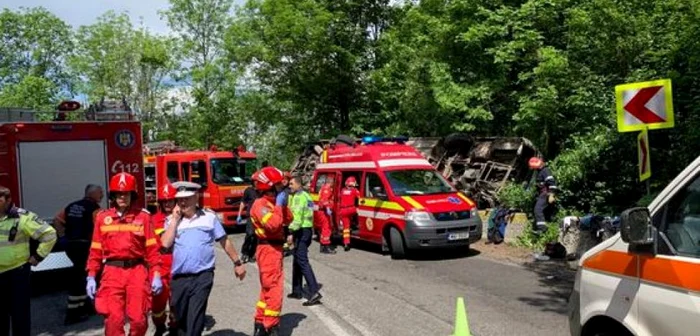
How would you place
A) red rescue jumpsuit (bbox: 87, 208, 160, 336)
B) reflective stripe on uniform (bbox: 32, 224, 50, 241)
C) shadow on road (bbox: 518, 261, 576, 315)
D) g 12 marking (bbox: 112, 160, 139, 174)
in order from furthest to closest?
g 12 marking (bbox: 112, 160, 139, 174), shadow on road (bbox: 518, 261, 576, 315), reflective stripe on uniform (bbox: 32, 224, 50, 241), red rescue jumpsuit (bbox: 87, 208, 160, 336)

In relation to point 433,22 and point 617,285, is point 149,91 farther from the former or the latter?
point 617,285

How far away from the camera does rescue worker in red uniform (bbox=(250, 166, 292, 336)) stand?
21.0 ft

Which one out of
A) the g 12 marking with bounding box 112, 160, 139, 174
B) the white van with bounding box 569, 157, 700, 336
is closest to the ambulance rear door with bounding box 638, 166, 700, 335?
the white van with bounding box 569, 157, 700, 336

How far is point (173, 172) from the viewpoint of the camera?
61.3 ft

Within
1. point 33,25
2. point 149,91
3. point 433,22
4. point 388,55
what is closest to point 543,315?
point 433,22

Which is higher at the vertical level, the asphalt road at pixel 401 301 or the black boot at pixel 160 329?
the black boot at pixel 160 329

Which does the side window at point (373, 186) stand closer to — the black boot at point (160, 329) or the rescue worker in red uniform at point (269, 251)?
the rescue worker in red uniform at point (269, 251)

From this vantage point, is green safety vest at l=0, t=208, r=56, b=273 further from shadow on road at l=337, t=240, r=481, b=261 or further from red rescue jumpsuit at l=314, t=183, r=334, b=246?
red rescue jumpsuit at l=314, t=183, r=334, b=246

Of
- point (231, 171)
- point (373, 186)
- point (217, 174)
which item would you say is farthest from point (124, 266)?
point (231, 171)

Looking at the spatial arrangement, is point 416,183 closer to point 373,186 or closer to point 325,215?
point 373,186

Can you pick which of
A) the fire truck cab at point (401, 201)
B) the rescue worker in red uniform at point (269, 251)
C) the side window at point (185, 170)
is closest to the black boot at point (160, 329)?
the rescue worker in red uniform at point (269, 251)

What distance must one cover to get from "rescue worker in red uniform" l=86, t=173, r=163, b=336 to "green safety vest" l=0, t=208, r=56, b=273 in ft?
3.30

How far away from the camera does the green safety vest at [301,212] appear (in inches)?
358

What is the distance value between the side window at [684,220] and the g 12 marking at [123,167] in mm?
9450
